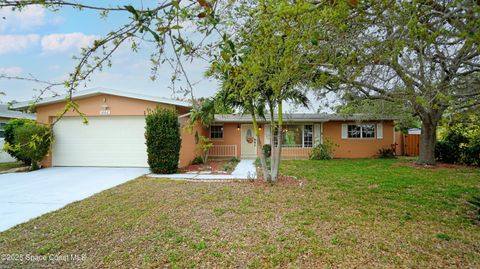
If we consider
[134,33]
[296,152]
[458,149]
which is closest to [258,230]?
[134,33]

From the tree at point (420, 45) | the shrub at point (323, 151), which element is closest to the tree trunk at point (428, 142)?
the shrub at point (323, 151)

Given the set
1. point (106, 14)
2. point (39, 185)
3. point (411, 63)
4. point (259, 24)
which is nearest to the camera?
point (106, 14)

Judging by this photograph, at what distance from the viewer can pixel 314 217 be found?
523 centimetres

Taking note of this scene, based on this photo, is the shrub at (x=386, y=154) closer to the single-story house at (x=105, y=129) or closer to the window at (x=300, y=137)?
the window at (x=300, y=137)

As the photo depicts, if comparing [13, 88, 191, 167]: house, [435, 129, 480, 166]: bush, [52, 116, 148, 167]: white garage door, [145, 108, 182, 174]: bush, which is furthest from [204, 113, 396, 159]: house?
[145, 108, 182, 174]: bush

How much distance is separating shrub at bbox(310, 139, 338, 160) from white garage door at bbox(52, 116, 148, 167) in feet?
32.5

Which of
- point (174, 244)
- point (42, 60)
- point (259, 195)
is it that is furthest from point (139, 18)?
point (259, 195)

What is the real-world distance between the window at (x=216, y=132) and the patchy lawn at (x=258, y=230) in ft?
35.3

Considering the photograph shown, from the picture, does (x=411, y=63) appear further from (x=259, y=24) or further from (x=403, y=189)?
(x=403, y=189)

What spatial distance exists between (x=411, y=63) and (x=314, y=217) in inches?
125

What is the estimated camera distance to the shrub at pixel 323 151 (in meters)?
16.5

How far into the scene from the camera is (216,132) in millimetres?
18266

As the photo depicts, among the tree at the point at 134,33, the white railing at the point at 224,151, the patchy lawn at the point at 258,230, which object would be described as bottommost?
the patchy lawn at the point at 258,230

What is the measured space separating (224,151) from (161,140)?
7631 mm
